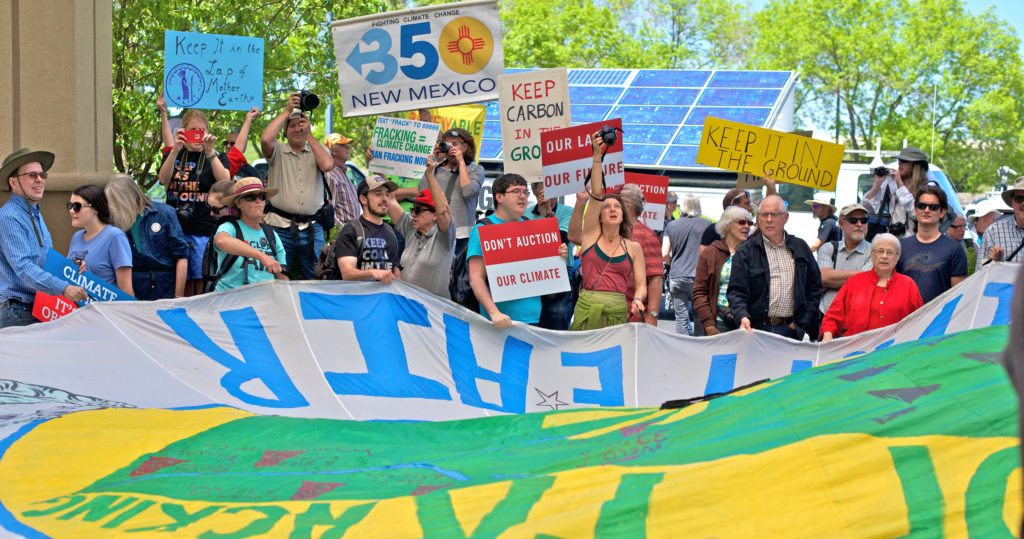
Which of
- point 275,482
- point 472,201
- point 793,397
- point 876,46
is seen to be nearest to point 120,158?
point 472,201

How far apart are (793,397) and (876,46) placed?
46.6 meters

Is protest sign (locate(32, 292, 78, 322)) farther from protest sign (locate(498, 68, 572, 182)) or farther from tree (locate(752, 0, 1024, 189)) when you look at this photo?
tree (locate(752, 0, 1024, 189))

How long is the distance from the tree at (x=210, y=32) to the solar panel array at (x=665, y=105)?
11.5ft

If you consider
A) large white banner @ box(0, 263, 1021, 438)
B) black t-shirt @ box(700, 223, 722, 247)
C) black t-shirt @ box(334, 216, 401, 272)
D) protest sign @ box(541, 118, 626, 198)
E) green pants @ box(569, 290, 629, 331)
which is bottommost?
large white banner @ box(0, 263, 1021, 438)

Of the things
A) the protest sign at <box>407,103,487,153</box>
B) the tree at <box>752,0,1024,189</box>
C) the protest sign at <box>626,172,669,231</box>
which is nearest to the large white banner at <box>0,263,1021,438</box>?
the protest sign at <box>626,172,669,231</box>

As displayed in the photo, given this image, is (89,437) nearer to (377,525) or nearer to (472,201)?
(377,525)

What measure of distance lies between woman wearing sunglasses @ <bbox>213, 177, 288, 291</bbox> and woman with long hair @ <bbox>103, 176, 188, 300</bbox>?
2.25 feet

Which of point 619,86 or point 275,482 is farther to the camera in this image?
point 619,86

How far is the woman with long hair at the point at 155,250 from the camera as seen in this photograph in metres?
9.78

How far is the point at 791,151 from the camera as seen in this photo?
11.6 meters

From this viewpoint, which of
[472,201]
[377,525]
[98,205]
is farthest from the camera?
[472,201]

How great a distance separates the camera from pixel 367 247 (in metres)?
9.31

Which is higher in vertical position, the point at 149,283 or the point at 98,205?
the point at 98,205

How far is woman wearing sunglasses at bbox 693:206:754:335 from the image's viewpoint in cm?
966
